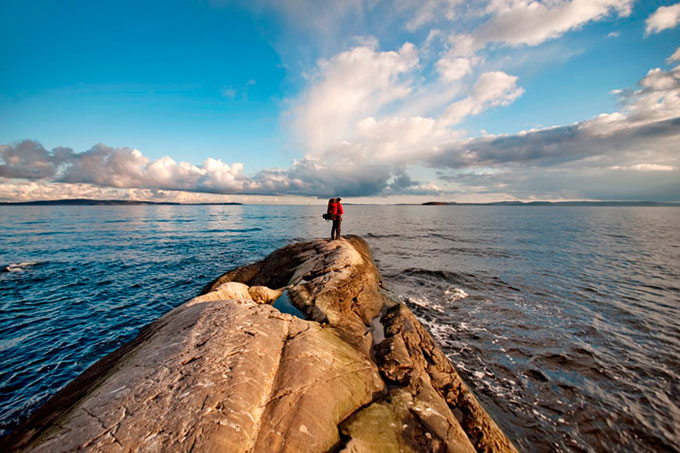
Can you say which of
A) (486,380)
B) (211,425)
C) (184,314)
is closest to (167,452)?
(211,425)

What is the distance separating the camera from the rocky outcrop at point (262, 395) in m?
3.26

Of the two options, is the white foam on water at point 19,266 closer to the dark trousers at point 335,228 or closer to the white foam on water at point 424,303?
the dark trousers at point 335,228

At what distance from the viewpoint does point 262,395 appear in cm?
394

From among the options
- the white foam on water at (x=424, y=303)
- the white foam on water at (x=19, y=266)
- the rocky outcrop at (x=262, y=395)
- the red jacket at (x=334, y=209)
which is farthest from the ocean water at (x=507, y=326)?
the red jacket at (x=334, y=209)

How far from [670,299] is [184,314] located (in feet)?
72.6

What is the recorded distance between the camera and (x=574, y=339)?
945 cm

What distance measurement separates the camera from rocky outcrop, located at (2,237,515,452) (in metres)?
3.26

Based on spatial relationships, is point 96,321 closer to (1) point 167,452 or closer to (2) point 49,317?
(2) point 49,317

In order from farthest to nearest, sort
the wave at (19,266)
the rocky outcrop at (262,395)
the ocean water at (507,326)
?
the wave at (19,266)
the ocean water at (507,326)
the rocky outcrop at (262,395)

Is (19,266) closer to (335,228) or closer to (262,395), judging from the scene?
(335,228)

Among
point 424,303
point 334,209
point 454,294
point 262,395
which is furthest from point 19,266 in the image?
point 454,294

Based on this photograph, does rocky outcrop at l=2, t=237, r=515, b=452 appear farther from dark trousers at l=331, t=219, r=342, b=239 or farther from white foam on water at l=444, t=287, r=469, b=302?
dark trousers at l=331, t=219, r=342, b=239

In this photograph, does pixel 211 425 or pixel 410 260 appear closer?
pixel 211 425

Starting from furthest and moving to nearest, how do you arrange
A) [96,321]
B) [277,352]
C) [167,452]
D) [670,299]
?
[670,299] < [96,321] < [277,352] < [167,452]
